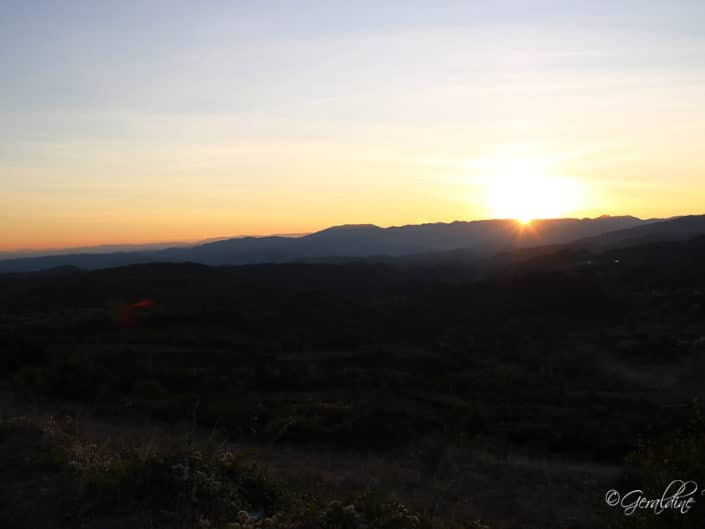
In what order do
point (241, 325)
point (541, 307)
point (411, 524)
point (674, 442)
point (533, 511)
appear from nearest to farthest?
point (411, 524) → point (674, 442) → point (533, 511) → point (241, 325) → point (541, 307)

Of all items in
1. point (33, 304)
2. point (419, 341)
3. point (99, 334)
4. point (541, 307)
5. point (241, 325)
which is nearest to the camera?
point (99, 334)

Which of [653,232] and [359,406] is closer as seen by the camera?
[359,406]

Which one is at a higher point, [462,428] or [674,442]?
[674,442]

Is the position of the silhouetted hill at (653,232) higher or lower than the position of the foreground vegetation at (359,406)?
higher

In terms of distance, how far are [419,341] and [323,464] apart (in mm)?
26883

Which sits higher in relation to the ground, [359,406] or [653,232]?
[653,232]

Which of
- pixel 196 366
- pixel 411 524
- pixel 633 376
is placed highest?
pixel 411 524

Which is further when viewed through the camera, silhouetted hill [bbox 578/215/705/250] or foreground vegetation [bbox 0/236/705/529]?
silhouetted hill [bbox 578/215/705/250]

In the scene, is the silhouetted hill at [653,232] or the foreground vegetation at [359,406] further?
the silhouetted hill at [653,232]

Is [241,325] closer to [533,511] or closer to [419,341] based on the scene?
[419,341]

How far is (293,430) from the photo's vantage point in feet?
45.2

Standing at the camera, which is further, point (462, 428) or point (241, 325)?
point (241, 325)

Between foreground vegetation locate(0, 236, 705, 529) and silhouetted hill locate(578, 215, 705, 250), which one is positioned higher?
silhouetted hill locate(578, 215, 705, 250)

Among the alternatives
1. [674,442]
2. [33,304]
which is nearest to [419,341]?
[674,442]
